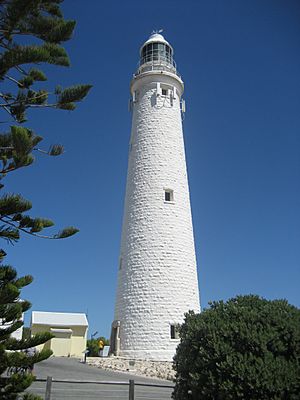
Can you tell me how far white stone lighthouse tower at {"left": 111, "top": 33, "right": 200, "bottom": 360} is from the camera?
1686 centimetres

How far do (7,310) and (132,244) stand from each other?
11.7 m

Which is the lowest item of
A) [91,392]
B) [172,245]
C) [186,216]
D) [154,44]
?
[91,392]

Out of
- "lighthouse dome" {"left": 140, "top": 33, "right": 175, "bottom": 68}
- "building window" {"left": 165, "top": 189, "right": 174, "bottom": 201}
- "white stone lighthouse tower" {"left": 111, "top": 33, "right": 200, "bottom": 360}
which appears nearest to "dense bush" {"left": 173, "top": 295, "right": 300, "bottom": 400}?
"white stone lighthouse tower" {"left": 111, "top": 33, "right": 200, "bottom": 360}

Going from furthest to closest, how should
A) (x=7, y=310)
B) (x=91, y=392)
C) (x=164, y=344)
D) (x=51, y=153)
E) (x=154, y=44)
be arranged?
1. (x=154, y=44)
2. (x=164, y=344)
3. (x=91, y=392)
4. (x=51, y=153)
5. (x=7, y=310)

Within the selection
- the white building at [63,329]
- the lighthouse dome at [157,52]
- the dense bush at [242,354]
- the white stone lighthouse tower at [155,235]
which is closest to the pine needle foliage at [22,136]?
the dense bush at [242,354]

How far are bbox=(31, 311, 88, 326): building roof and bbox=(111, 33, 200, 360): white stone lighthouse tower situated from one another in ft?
39.8

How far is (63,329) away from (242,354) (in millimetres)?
23800

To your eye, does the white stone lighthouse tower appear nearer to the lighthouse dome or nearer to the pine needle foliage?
the lighthouse dome

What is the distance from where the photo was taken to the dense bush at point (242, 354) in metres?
5.79

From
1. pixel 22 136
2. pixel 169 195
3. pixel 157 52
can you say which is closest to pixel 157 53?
pixel 157 52

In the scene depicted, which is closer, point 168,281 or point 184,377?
point 184,377

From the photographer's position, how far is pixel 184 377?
22.8ft

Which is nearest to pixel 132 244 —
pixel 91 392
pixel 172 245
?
pixel 172 245

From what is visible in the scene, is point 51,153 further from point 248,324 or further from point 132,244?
point 132,244
